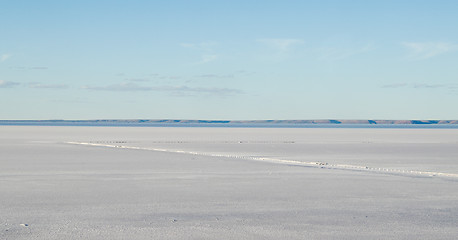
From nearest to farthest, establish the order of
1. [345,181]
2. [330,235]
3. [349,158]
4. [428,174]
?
[330,235] < [345,181] < [428,174] < [349,158]

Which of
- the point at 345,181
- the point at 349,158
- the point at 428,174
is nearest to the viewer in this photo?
the point at 345,181

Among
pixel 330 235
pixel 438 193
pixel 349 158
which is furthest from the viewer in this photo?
pixel 349 158

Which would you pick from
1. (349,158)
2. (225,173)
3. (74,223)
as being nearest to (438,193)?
(225,173)

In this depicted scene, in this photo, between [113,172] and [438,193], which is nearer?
[438,193]

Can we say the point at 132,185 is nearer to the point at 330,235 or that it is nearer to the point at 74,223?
the point at 74,223

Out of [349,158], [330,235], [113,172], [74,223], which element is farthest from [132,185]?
[349,158]

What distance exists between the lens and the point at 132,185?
16062 millimetres

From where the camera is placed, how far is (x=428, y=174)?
19359 millimetres

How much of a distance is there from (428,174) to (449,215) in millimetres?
8018

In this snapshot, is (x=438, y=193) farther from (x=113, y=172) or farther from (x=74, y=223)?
(x=113, y=172)

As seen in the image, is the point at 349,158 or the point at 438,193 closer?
the point at 438,193

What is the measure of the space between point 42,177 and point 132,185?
333cm

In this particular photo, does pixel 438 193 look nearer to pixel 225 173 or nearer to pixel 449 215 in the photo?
pixel 449 215

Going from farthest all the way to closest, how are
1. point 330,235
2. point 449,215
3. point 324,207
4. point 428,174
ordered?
point 428,174, point 324,207, point 449,215, point 330,235
